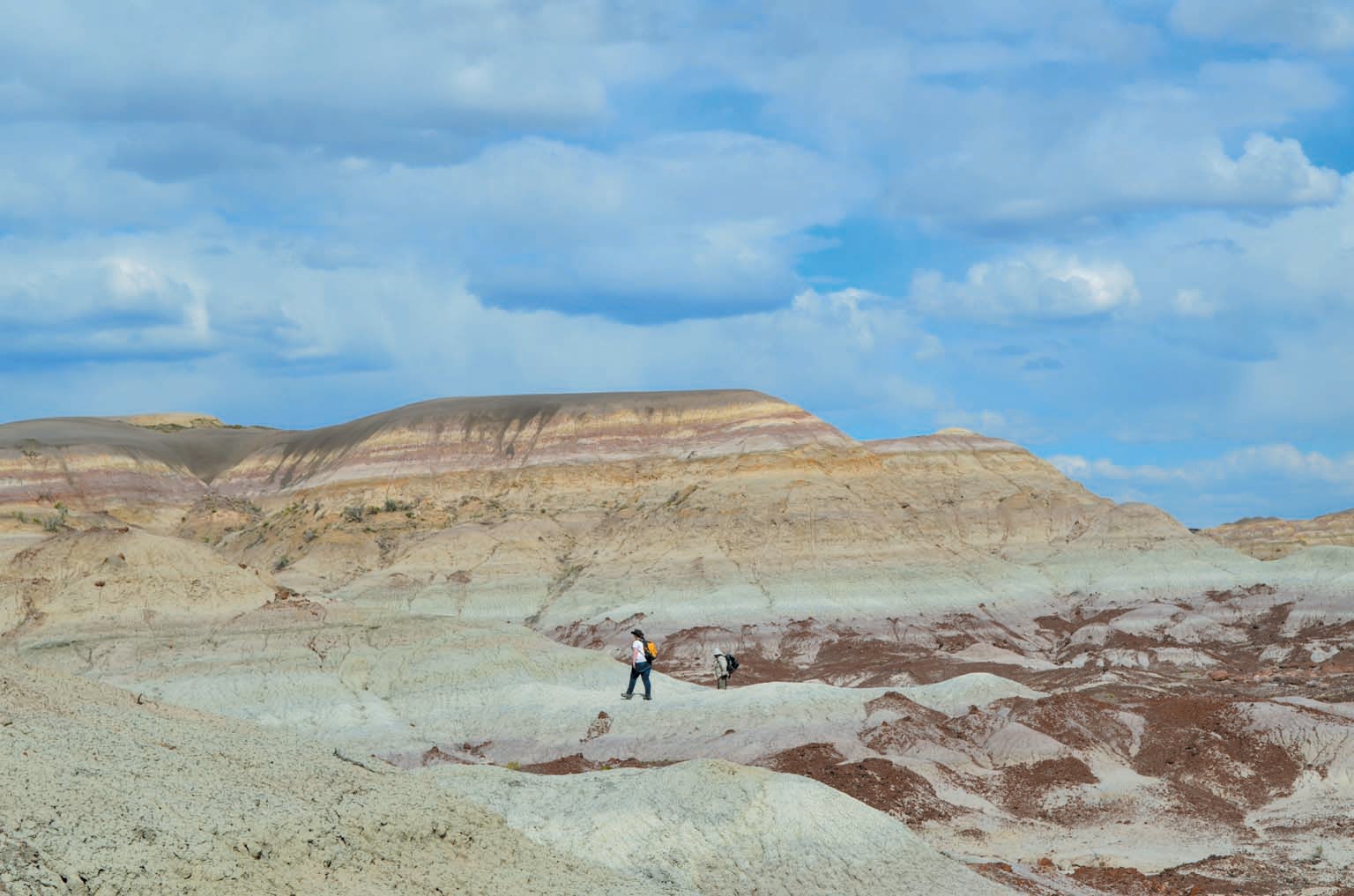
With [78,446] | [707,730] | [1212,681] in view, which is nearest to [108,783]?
[707,730]

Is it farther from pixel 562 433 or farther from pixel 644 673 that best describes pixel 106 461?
pixel 644 673

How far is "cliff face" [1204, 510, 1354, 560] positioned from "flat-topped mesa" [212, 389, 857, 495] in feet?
169

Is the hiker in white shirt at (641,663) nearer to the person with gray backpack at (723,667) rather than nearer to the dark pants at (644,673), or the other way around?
the dark pants at (644,673)

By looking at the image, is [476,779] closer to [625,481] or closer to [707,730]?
[707,730]

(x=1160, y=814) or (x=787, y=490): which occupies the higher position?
(x=787, y=490)

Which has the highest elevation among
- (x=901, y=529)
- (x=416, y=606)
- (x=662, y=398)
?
(x=662, y=398)

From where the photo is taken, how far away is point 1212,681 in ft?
205

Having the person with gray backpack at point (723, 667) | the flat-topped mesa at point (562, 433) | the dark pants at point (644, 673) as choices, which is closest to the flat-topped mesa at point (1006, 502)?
the flat-topped mesa at point (562, 433)

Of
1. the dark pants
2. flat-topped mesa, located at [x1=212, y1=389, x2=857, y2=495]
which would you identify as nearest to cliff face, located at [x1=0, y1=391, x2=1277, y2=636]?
flat-topped mesa, located at [x1=212, y1=389, x2=857, y2=495]

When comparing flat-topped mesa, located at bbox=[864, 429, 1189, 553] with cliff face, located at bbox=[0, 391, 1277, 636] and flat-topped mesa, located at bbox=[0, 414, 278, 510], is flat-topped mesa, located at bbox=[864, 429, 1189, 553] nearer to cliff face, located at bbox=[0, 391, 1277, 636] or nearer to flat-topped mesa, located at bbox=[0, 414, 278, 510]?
cliff face, located at bbox=[0, 391, 1277, 636]

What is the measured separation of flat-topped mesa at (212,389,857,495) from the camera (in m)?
115

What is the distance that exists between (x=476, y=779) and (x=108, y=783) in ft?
32.6

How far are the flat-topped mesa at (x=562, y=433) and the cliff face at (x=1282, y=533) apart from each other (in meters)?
51.6

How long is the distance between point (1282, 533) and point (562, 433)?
9174cm
